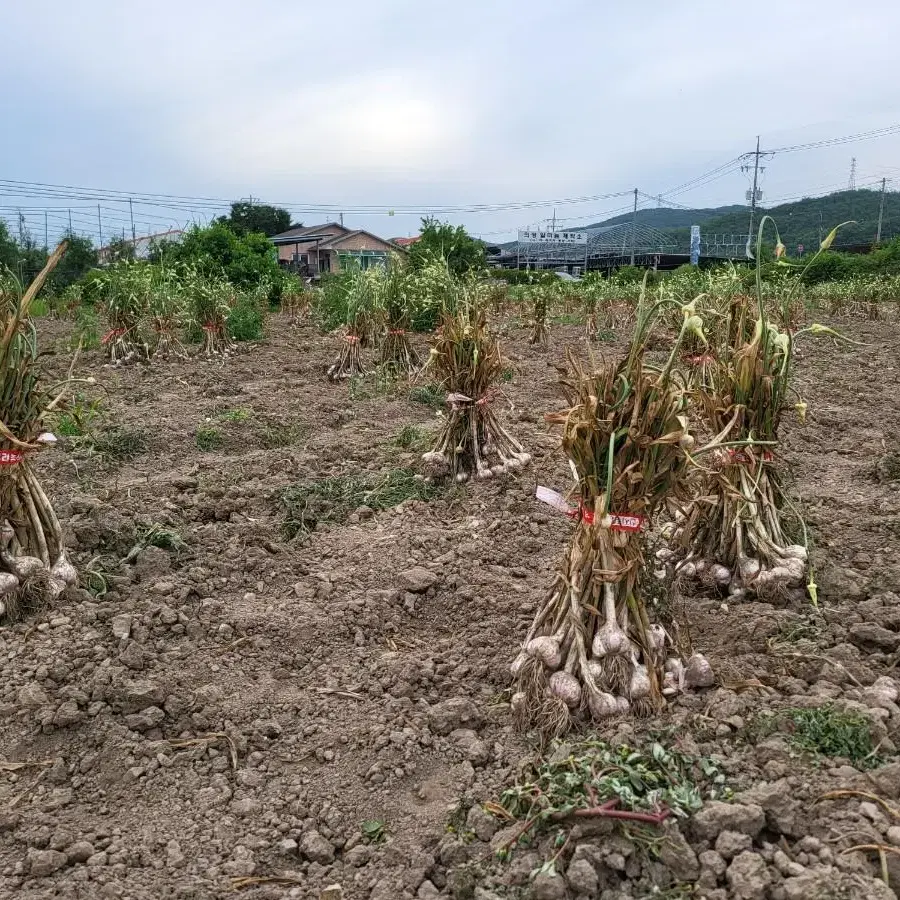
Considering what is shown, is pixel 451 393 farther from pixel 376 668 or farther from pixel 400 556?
pixel 376 668

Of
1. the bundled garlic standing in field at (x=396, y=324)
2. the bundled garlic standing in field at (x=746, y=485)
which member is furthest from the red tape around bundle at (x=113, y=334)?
the bundled garlic standing in field at (x=746, y=485)

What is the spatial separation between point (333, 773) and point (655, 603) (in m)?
1.20

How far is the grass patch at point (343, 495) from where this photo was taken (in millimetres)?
4703

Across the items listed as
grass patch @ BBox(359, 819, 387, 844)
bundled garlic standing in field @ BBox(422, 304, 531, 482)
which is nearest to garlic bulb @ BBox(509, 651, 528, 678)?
grass patch @ BBox(359, 819, 387, 844)

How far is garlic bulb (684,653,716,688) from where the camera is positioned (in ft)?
8.45

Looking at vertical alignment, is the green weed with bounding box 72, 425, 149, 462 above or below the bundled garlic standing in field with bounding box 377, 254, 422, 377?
below

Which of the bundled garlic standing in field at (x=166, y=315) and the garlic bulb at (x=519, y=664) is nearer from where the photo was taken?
the garlic bulb at (x=519, y=664)

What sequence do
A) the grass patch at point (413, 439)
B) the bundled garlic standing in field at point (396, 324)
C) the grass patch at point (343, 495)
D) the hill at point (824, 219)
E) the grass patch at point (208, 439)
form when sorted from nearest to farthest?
the grass patch at point (343, 495)
the grass patch at point (413, 439)
the grass patch at point (208, 439)
the bundled garlic standing in field at point (396, 324)
the hill at point (824, 219)

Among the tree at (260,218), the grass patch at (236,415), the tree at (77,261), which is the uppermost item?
the tree at (260,218)

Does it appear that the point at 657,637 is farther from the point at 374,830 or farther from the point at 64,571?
the point at 64,571

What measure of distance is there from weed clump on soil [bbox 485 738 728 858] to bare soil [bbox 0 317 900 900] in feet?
0.20

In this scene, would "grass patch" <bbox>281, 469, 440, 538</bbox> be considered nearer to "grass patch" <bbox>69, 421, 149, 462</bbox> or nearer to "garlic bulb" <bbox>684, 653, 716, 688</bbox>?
"grass patch" <bbox>69, 421, 149, 462</bbox>

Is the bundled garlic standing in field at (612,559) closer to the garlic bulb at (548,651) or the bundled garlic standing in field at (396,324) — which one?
the garlic bulb at (548,651)

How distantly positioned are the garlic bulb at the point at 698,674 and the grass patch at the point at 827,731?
0.27 metres
